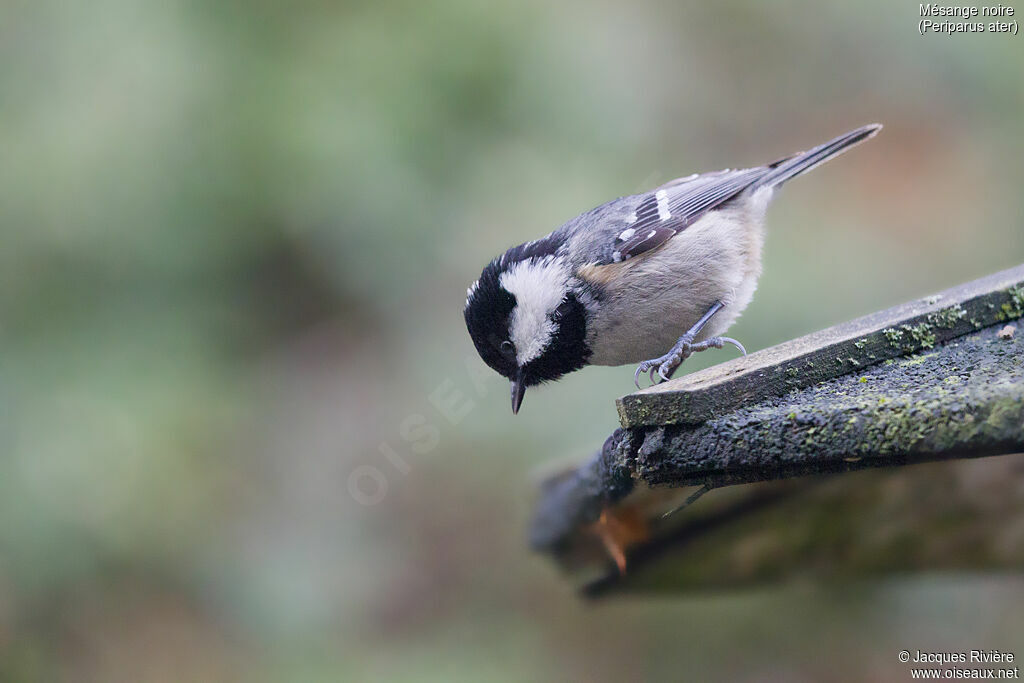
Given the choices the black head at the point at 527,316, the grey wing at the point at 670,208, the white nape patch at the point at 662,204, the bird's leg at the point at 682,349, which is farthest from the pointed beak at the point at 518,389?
the white nape patch at the point at 662,204

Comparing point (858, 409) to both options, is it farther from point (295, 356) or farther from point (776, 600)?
point (295, 356)

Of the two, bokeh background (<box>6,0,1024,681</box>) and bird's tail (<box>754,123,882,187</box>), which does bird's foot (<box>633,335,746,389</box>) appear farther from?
bokeh background (<box>6,0,1024,681</box>)

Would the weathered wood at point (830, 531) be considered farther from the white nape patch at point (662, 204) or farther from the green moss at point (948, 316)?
the white nape patch at point (662, 204)

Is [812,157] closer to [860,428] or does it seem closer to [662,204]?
[662,204]

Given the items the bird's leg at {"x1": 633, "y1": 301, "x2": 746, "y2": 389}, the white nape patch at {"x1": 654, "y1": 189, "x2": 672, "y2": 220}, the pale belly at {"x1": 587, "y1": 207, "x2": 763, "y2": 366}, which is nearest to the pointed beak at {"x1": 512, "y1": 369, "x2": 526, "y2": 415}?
the pale belly at {"x1": 587, "y1": 207, "x2": 763, "y2": 366}

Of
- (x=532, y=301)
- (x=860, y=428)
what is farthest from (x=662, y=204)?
(x=860, y=428)

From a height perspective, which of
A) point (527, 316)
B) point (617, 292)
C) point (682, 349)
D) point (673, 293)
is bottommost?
point (682, 349)

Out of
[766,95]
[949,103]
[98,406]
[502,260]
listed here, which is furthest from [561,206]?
[949,103]
